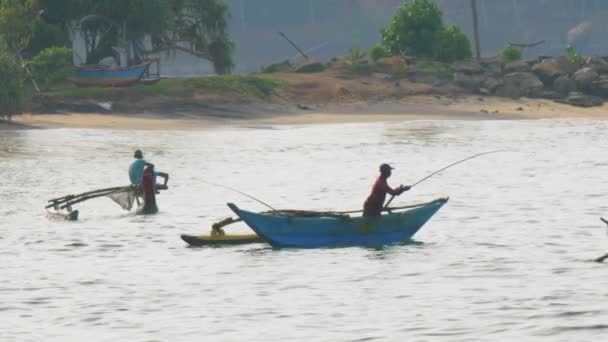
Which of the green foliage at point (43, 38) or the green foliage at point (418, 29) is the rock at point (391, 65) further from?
the green foliage at point (43, 38)

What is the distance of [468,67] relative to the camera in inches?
3150

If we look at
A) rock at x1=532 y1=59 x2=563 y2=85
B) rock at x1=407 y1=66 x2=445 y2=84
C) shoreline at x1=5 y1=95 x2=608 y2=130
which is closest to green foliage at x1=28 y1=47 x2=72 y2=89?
shoreline at x1=5 y1=95 x2=608 y2=130

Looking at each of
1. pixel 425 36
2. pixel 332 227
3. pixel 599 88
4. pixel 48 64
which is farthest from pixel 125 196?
pixel 425 36

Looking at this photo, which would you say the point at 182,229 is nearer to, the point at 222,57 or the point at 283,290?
the point at 283,290

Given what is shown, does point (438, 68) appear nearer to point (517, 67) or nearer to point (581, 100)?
point (517, 67)

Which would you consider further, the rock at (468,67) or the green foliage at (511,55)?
the green foliage at (511,55)

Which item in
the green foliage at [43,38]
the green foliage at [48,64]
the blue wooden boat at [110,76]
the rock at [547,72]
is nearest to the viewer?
the green foliage at [48,64]

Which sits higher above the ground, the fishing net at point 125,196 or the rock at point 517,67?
the rock at point 517,67

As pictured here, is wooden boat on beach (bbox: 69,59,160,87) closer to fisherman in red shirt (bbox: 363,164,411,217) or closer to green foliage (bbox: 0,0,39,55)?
green foliage (bbox: 0,0,39,55)

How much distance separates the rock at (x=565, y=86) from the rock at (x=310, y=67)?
13541 millimetres

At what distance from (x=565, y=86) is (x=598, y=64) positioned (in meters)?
5.78

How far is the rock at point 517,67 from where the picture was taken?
266 ft

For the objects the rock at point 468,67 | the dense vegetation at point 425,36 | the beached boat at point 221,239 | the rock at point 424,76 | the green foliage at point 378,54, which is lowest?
the beached boat at point 221,239

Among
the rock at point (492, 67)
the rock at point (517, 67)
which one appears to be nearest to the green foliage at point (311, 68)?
the rock at point (492, 67)
